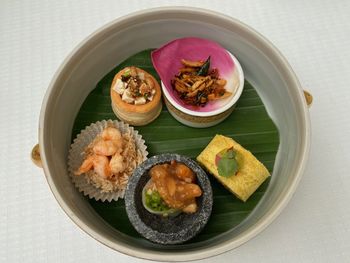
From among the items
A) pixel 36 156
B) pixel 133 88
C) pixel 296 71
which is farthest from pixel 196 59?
pixel 36 156

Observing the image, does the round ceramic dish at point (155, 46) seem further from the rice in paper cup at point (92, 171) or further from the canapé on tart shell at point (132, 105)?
the canapé on tart shell at point (132, 105)

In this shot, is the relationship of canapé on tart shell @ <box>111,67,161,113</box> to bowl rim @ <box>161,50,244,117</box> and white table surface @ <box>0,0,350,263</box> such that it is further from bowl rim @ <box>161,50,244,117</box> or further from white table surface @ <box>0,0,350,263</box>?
white table surface @ <box>0,0,350,263</box>

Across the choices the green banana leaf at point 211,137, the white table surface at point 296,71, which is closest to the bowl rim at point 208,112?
the green banana leaf at point 211,137

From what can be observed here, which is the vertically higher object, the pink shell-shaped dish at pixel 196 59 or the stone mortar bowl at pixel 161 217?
the pink shell-shaped dish at pixel 196 59

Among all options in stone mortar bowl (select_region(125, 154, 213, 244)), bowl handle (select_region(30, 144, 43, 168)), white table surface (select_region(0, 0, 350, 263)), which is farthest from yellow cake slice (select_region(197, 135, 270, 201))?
bowl handle (select_region(30, 144, 43, 168))

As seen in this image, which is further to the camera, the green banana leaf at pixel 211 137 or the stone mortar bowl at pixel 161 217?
the green banana leaf at pixel 211 137

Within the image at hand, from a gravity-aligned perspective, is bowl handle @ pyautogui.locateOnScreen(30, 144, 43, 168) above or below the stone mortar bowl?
above

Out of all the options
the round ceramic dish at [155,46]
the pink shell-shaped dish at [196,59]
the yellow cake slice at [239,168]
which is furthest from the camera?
the pink shell-shaped dish at [196,59]
